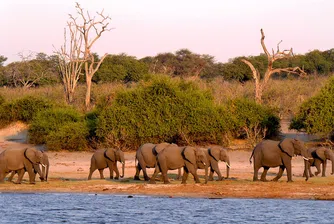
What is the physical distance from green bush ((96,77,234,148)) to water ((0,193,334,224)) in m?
11.4

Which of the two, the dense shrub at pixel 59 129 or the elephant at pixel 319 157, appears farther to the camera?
the dense shrub at pixel 59 129

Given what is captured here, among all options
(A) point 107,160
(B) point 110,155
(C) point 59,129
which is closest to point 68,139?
(C) point 59,129

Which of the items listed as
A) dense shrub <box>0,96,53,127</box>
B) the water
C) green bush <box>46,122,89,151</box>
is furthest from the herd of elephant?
dense shrub <box>0,96,53,127</box>

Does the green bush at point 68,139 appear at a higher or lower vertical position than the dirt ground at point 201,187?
higher

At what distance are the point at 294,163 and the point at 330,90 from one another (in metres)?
5.91

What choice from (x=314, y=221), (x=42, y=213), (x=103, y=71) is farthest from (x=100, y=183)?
(x=103, y=71)

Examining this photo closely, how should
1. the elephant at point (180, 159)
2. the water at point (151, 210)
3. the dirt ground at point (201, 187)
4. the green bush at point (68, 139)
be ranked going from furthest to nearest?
the green bush at point (68, 139), the elephant at point (180, 159), the dirt ground at point (201, 187), the water at point (151, 210)

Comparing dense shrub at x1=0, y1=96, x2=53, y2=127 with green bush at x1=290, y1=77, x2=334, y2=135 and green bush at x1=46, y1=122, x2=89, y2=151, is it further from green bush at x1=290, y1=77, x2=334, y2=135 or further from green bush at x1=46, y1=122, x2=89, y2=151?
green bush at x1=290, y1=77, x2=334, y2=135

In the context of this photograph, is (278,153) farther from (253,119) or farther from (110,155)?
(253,119)

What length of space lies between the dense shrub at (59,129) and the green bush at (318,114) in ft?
28.9

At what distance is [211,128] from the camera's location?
32.2 m

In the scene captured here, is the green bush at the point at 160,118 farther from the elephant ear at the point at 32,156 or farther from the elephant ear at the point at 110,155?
the elephant ear at the point at 32,156

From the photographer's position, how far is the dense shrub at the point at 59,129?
32.7 metres

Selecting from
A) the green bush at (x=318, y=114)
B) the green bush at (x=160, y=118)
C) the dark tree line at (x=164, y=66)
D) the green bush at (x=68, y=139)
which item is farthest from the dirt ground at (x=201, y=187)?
the dark tree line at (x=164, y=66)
